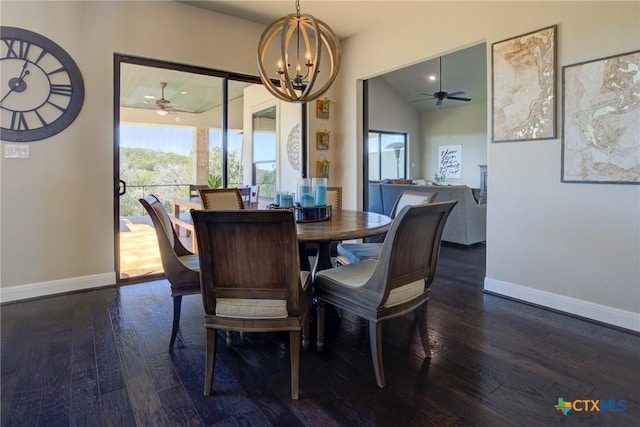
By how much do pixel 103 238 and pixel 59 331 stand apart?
4.06ft

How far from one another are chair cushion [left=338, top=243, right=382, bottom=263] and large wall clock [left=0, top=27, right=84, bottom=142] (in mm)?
2808

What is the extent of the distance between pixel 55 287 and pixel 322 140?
3544 mm

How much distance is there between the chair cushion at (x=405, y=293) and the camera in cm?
184

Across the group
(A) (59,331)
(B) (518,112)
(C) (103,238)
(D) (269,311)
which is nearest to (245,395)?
(D) (269,311)

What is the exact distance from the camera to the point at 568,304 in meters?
2.81

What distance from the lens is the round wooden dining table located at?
1993 mm

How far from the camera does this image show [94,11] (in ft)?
10.9

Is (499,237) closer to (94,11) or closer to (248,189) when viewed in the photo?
(248,189)

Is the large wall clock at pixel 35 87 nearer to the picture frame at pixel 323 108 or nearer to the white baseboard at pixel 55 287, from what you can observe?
the white baseboard at pixel 55 287

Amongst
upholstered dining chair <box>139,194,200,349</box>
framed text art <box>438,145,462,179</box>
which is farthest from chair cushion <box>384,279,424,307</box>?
framed text art <box>438,145,462,179</box>

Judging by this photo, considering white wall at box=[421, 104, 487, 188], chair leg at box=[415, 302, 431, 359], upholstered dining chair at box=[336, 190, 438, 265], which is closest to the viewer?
chair leg at box=[415, 302, 431, 359]

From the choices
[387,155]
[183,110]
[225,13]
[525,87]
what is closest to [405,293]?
[525,87]

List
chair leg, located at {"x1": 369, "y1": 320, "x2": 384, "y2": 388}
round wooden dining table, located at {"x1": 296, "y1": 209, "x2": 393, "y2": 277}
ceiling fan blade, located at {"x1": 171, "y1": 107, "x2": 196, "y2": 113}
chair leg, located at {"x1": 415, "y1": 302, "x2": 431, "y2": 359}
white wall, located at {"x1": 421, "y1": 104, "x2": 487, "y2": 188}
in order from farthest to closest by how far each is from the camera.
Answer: white wall, located at {"x1": 421, "y1": 104, "x2": 487, "y2": 188}
ceiling fan blade, located at {"x1": 171, "y1": 107, "x2": 196, "y2": 113}
chair leg, located at {"x1": 415, "y1": 302, "x2": 431, "y2": 359}
round wooden dining table, located at {"x1": 296, "y1": 209, "x2": 393, "y2": 277}
chair leg, located at {"x1": 369, "y1": 320, "x2": 384, "y2": 388}

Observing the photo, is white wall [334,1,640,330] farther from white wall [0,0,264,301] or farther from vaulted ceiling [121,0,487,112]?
white wall [0,0,264,301]
